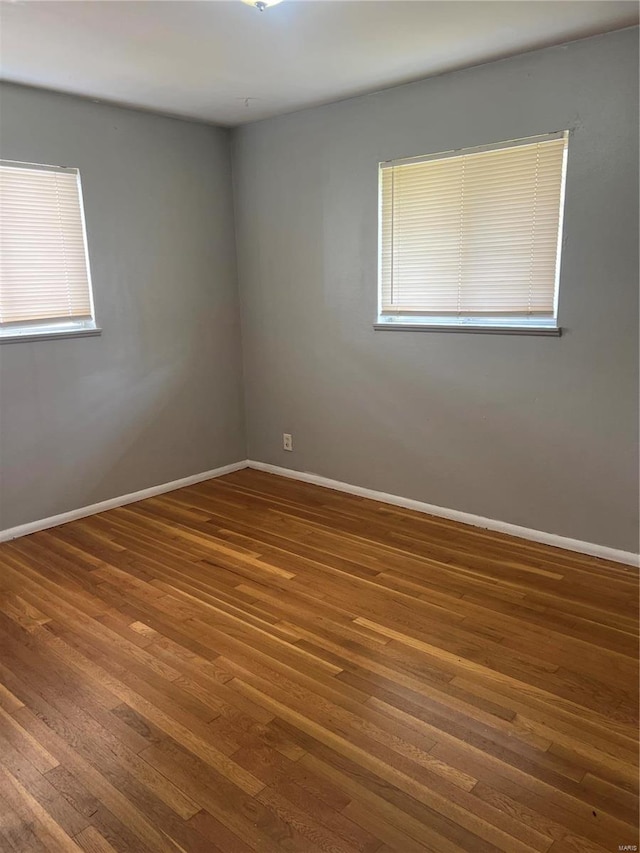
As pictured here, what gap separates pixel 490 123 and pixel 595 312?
1.12 m

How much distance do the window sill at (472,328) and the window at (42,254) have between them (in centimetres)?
187

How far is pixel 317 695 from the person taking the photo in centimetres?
218

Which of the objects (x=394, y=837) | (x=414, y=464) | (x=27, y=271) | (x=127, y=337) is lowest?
(x=394, y=837)

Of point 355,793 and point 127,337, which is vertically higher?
point 127,337

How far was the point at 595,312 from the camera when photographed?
297 centimetres

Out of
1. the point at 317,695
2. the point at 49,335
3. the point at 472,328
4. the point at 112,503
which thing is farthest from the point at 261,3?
the point at 112,503

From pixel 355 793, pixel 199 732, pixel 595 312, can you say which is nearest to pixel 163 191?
pixel 595 312

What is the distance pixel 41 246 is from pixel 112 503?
166 centimetres

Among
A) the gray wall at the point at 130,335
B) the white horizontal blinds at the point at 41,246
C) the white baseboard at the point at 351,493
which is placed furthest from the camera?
the gray wall at the point at 130,335

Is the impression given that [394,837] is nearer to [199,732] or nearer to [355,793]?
[355,793]

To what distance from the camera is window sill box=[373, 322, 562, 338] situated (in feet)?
10.3

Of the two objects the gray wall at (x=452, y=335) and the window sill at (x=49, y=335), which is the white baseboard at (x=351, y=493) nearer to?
the gray wall at (x=452, y=335)

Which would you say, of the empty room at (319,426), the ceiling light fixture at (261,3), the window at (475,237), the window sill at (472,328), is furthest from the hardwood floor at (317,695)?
the ceiling light fixture at (261,3)

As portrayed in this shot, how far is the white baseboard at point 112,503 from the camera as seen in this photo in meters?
3.61
